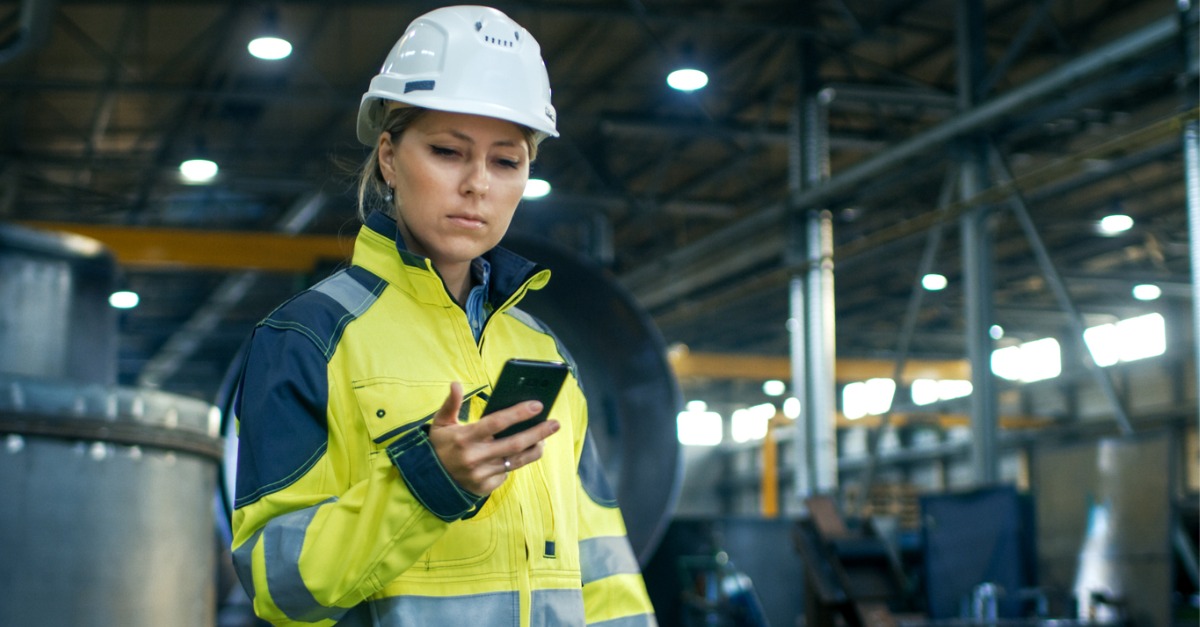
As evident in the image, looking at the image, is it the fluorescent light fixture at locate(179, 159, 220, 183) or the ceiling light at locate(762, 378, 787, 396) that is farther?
the ceiling light at locate(762, 378, 787, 396)

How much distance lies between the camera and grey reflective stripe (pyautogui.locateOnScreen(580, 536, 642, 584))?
5.75 feet

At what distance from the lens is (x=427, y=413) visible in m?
1.50

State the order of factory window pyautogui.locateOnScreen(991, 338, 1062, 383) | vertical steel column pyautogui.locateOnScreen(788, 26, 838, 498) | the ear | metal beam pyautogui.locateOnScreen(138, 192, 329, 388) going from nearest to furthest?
the ear < vertical steel column pyautogui.locateOnScreen(788, 26, 838, 498) < metal beam pyautogui.locateOnScreen(138, 192, 329, 388) < factory window pyautogui.locateOnScreen(991, 338, 1062, 383)

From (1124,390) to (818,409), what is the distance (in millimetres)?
13012

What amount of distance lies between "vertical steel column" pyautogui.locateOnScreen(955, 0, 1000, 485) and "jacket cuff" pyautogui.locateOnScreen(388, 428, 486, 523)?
9.56 meters

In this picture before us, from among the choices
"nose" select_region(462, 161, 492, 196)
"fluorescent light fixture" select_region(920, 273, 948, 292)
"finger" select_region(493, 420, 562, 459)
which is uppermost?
"fluorescent light fixture" select_region(920, 273, 948, 292)

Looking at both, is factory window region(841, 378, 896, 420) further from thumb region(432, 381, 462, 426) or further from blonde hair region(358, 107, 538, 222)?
thumb region(432, 381, 462, 426)

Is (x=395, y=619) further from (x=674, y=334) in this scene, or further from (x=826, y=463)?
(x=674, y=334)

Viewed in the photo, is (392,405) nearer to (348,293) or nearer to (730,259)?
(348,293)

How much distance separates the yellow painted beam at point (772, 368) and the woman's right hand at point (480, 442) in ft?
67.9

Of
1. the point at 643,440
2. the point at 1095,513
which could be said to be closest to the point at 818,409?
the point at 1095,513

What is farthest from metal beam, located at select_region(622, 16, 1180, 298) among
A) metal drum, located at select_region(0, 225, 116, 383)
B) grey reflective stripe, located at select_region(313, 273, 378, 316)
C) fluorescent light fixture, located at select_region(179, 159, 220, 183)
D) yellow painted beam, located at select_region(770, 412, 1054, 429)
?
yellow painted beam, located at select_region(770, 412, 1054, 429)

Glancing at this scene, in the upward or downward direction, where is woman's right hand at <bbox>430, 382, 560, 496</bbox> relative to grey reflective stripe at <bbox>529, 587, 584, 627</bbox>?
upward

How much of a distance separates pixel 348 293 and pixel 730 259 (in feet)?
56.5
